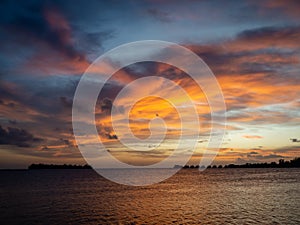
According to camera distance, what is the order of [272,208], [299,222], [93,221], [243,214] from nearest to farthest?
[299,222], [93,221], [243,214], [272,208]

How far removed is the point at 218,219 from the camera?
2025 inches

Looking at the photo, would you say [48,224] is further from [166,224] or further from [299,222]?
[299,222]

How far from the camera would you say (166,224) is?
47969 mm

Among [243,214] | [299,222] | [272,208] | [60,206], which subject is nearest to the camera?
[299,222]

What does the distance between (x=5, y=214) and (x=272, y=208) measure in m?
54.3

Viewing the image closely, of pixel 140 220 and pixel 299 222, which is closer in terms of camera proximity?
pixel 299 222

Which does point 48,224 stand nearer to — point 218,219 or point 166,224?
point 166,224

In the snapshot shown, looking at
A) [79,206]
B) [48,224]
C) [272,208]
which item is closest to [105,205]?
[79,206]

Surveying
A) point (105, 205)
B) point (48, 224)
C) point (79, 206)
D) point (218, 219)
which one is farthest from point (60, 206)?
point (218, 219)

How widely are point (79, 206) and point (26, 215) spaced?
1440 cm

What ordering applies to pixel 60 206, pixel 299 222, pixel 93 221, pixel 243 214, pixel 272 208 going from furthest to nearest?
pixel 60 206 < pixel 272 208 < pixel 243 214 < pixel 93 221 < pixel 299 222

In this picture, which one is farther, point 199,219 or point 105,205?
point 105,205

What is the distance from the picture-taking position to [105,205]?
70.8 metres

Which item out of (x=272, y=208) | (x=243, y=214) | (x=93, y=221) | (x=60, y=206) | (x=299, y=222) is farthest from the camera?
(x=60, y=206)
